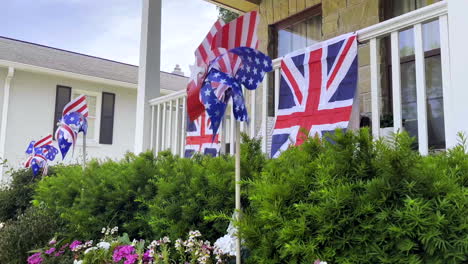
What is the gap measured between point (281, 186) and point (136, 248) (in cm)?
118

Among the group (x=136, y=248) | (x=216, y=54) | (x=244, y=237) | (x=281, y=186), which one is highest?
(x=216, y=54)

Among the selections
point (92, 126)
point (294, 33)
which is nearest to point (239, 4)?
point (294, 33)

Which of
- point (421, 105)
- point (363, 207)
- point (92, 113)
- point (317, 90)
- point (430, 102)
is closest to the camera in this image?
point (363, 207)

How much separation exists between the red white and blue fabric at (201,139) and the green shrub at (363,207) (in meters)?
1.95

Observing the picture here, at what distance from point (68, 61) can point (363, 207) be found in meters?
12.0

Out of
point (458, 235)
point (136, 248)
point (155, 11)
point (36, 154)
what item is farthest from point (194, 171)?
point (36, 154)

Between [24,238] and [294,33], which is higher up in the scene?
[294,33]

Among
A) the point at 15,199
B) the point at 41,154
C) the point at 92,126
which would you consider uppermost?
the point at 92,126

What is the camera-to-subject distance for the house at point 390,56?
1.94 meters

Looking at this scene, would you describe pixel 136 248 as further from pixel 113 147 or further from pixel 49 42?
pixel 49 42

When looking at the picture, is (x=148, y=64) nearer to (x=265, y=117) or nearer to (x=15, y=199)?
(x=265, y=117)

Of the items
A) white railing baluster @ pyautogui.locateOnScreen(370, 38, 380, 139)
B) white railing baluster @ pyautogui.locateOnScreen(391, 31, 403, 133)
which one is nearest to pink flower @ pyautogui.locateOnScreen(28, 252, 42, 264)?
white railing baluster @ pyautogui.locateOnScreen(370, 38, 380, 139)

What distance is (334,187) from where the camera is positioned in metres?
1.36

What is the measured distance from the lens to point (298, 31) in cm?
551
